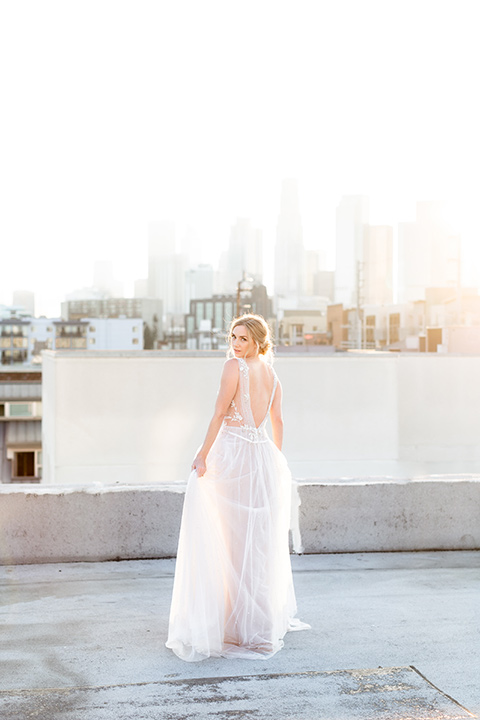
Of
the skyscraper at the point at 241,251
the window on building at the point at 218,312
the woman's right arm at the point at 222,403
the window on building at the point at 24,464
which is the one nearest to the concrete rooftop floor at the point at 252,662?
the woman's right arm at the point at 222,403

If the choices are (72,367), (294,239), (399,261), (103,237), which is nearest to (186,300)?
(103,237)

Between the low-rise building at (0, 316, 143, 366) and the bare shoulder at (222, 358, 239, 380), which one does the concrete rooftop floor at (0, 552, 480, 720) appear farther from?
the low-rise building at (0, 316, 143, 366)

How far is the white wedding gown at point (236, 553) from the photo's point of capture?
450cm

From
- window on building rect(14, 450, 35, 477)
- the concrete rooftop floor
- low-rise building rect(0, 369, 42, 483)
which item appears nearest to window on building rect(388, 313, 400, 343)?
low-rise building rect(0, 369, 42, 483)

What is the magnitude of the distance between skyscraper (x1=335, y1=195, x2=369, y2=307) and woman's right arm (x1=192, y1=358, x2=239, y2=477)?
136 feet

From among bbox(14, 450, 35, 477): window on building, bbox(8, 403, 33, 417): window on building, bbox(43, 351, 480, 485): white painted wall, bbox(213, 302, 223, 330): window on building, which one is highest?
bbox(213, 302, 223, 330): window on building

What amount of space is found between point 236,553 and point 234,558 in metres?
0.03

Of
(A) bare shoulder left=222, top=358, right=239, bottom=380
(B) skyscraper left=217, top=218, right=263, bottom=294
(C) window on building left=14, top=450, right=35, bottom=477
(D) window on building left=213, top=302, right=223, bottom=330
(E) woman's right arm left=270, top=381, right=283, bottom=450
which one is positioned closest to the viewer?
(A) bare shoulder left=222, top=358, right=239, bottom=380

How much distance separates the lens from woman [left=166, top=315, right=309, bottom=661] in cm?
455

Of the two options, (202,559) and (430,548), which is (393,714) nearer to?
(202,559)

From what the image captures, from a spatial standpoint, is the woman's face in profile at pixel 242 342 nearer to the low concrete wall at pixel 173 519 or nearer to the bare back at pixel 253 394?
the bare back at pixel 253 394

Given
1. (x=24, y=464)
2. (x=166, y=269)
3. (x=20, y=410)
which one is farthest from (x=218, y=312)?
(x=166, y=269)

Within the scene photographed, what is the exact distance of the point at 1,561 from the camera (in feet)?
20.0

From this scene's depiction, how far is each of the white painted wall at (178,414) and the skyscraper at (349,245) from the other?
23702 mm
